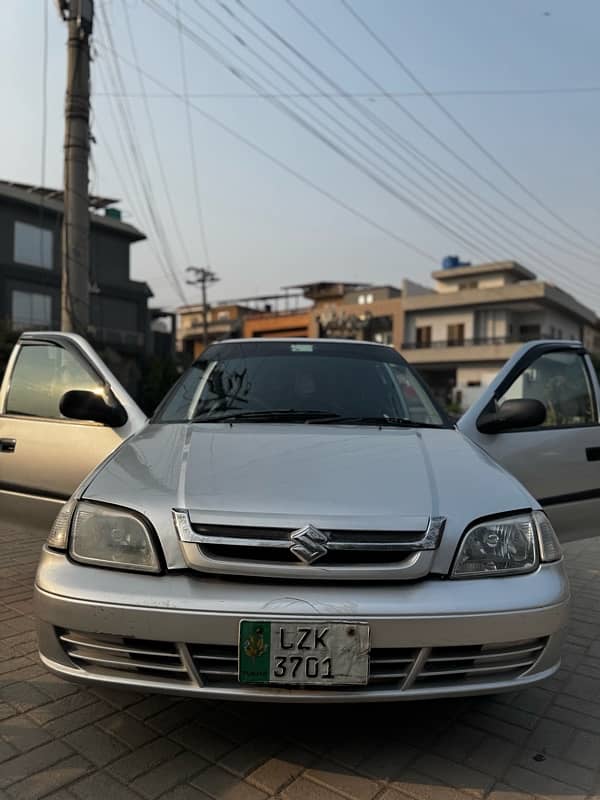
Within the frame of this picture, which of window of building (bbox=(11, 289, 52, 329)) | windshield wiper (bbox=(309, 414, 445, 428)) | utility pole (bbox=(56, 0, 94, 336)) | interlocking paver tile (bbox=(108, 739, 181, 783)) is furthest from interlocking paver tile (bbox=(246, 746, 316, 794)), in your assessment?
window of building (bbox=(11, 289, 52, 329))

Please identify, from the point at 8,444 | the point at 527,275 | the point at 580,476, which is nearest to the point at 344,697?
the point at 580,476

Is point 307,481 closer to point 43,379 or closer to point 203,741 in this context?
point 203,741

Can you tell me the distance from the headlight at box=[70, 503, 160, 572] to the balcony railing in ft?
139

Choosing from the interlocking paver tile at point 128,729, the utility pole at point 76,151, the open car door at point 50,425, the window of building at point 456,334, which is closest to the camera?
the interlocking paver tile at point 128,729

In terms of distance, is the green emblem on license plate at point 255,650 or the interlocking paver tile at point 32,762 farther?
the interlocking paver tile at point 32,762

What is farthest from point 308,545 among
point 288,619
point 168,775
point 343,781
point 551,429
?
point 551,429

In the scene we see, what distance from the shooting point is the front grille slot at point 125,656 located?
75.6 inches

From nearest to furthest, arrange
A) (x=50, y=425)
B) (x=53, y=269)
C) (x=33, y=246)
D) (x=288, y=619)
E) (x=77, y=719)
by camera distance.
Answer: (x=288, y=619) < (x=77, y=719) < (x=50, y=425) < (x=33, y=246) < (x=53, y=269)

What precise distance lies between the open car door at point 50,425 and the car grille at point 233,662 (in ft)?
4.38

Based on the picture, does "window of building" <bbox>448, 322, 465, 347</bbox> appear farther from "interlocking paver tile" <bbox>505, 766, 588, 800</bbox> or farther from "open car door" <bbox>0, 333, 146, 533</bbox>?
"interlocking paver tile" <bbox>505, 766, 588, 800</bbox>

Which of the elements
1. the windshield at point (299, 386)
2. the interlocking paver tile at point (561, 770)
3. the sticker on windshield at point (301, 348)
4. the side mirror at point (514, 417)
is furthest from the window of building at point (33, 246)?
the interlocking paver tile at point (561, 770)

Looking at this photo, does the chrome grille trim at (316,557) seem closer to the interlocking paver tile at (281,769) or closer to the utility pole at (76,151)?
the interlocking paver tile at (281,769)

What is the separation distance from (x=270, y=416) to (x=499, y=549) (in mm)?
1292

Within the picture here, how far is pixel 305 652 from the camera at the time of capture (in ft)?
6.00
